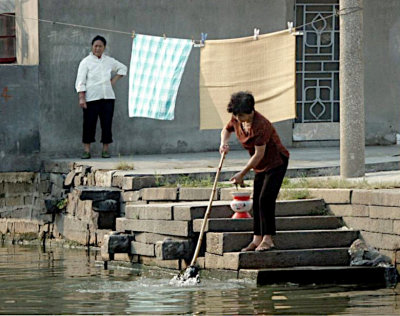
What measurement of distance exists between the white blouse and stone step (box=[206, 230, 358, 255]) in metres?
5.33

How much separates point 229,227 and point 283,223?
62 centimetres

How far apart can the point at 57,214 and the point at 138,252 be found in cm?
359

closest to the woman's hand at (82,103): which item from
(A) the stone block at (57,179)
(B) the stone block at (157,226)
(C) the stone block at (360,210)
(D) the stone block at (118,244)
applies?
(A) the stone block at (57,179)

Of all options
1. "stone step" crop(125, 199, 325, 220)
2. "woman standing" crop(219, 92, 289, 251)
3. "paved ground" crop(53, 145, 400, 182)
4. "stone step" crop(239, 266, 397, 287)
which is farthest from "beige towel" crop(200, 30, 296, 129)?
"stone step" crop(239, 266, 397, 287)

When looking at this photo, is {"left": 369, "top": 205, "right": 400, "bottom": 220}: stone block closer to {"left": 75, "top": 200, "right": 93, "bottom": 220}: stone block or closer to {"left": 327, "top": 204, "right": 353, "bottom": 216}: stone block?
{"left": 327, "top": 204, "right": 353, "bottom": 216}: stone block

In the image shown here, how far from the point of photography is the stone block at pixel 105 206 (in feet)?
50.9

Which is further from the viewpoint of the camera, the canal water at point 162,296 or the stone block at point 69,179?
the stone block at point 69,179

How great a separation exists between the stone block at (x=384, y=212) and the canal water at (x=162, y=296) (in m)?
0.88

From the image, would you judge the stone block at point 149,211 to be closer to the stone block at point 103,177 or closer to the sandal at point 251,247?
the sandal at point 251,247

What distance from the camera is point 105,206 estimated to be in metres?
15.5

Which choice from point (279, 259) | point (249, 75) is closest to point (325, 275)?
point (279, 259)

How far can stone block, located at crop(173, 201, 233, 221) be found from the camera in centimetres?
1301

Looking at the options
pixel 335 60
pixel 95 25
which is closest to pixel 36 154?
pixel 95 25

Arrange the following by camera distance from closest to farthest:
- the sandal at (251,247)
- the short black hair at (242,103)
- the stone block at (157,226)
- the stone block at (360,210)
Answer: the short black hair at (242,103) < the sandal at (251,247) < the stone block at (360,210) < the stone block at (157,226)
